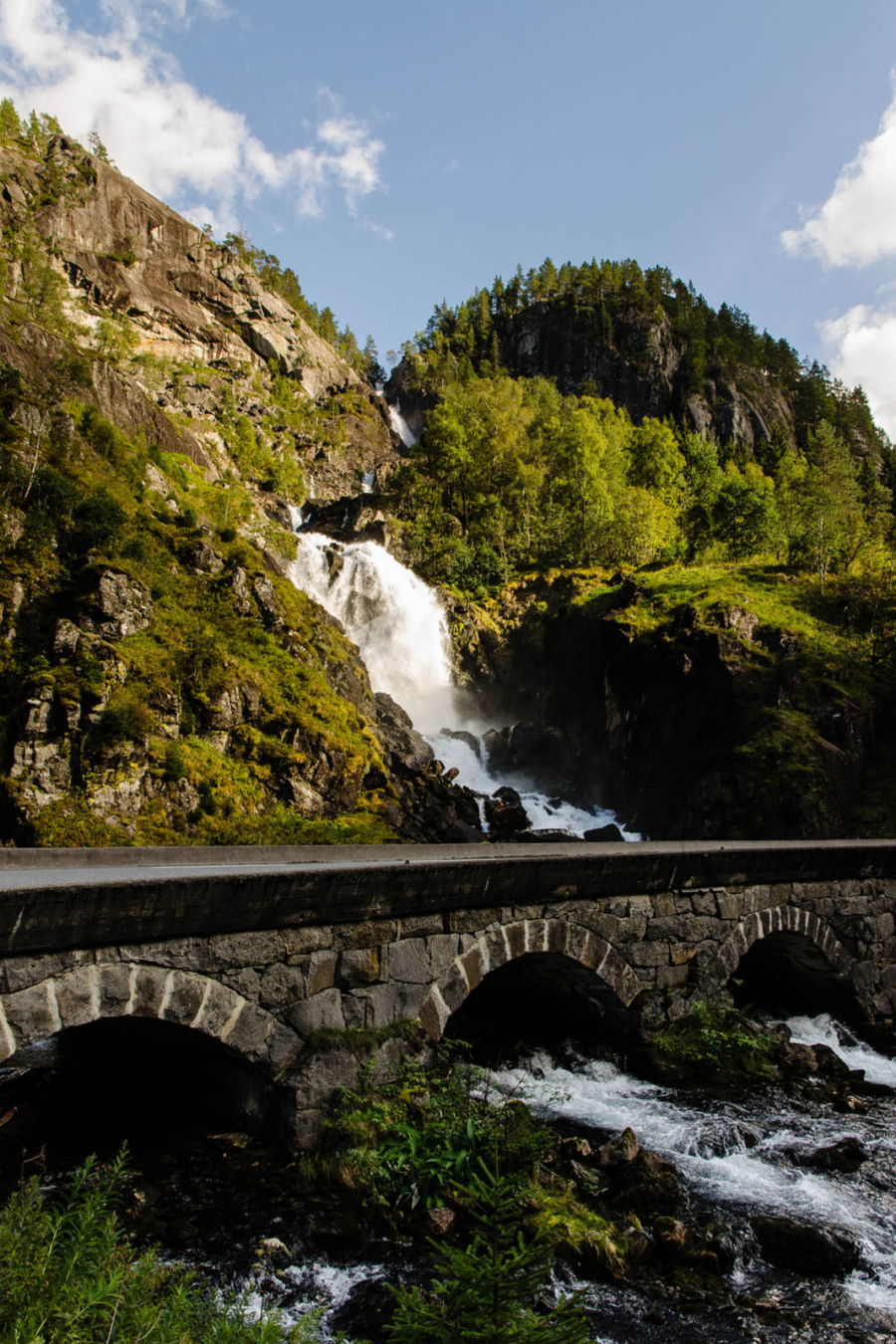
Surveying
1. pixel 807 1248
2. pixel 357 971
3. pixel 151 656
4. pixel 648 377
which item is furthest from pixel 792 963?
pixel 648 377

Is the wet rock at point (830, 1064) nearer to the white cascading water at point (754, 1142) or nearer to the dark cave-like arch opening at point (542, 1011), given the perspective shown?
the white cascading water at point (754, 1142)

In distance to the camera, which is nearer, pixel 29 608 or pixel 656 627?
pixel 29 608

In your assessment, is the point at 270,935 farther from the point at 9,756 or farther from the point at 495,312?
the point at 495,312

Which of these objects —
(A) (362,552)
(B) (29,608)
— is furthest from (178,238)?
(B) (29,608)

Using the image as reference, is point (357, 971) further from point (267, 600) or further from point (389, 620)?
point (389, 620)

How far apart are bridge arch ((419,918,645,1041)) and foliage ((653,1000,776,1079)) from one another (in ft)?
2.51

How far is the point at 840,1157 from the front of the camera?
277 inches

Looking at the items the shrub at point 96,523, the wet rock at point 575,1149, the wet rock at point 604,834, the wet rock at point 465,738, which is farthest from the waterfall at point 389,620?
the wet rock at point 575,1149

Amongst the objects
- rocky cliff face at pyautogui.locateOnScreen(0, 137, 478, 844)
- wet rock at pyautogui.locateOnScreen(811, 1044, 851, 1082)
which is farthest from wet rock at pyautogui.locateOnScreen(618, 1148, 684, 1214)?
rocky cliff face at pyautogui.locateOnScreen(0, 137, 478, 844)

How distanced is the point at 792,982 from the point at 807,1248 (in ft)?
25.7

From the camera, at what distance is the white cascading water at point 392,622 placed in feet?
123

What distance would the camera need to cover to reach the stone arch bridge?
16.8 feet

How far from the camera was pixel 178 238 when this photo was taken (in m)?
64.8

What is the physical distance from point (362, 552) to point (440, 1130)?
38209 mm
